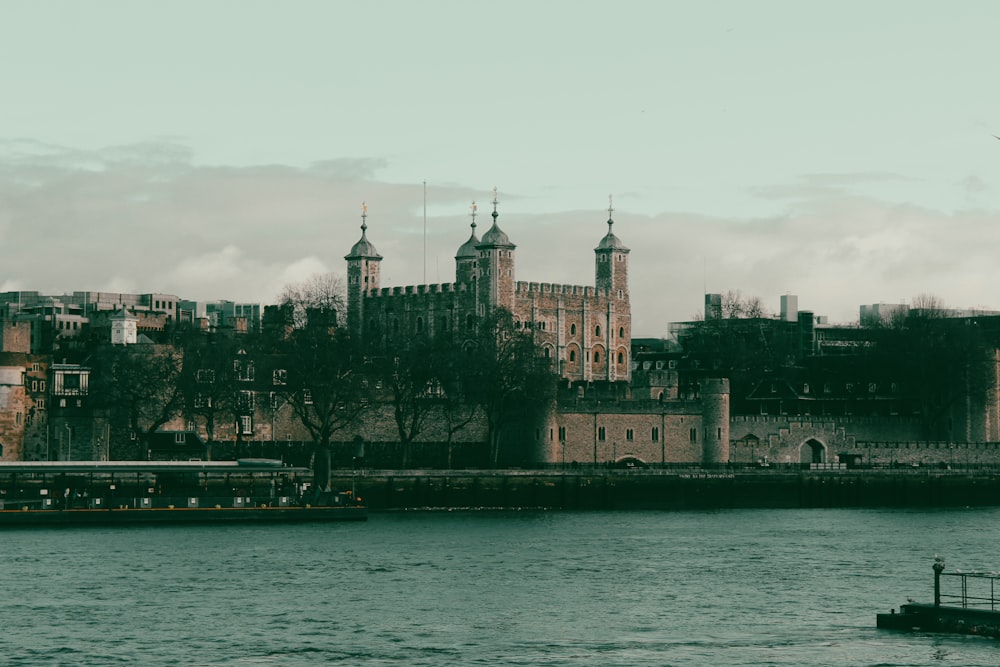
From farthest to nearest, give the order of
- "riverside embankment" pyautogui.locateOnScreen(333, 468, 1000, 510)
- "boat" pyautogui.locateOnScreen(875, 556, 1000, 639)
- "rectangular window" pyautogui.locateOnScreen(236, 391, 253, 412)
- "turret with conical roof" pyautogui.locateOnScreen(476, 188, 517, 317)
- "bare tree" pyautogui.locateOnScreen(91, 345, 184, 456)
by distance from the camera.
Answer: "turret with conical roof" pyautogui.locateOnScreen(476, 188, 517, 317), "rectangular window" pyautogui.locateOnScreen(236, 391, 253, 412), "bare tree" pyautogui.locateOnScreen(91, 345, 184, 456), "riverside embankment" pyautogui.locateOnScreen(333, 468, 1000, 510), "boat" pyautogui.locateOnScreen(875, 556, 1000, 639)

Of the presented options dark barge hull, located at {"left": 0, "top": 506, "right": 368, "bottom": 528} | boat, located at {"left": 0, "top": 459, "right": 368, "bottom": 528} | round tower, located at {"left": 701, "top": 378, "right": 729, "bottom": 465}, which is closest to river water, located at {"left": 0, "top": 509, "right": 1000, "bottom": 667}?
dark barge hull, located at {"left": 0, "top": 506, "right": 368, "bottom": 528}

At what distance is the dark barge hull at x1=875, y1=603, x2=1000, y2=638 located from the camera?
56594 millimetres

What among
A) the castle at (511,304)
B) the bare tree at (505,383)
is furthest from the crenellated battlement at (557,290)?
the bare tree at (505,383)

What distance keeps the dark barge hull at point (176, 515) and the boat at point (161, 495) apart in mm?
48

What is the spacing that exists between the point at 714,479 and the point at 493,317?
22.5 m

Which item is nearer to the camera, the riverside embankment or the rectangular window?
the riverside embankment

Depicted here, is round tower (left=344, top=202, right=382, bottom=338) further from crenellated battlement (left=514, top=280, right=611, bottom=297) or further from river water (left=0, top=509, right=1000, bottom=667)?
river water (left=0, top=509, right=1000, bottom=667)

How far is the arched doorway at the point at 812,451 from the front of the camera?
5487 inches

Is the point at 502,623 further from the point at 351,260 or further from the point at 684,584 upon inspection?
the point at 351,260

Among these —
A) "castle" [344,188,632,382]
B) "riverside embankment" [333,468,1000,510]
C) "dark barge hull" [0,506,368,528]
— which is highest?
"castle" [344,188,632,382]

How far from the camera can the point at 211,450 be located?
120438 mm

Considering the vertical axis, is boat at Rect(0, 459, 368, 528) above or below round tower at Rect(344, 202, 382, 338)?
below

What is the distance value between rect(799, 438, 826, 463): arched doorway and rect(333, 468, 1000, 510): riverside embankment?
25.8 ft

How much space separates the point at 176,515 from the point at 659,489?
Answer: 32.7 meters
